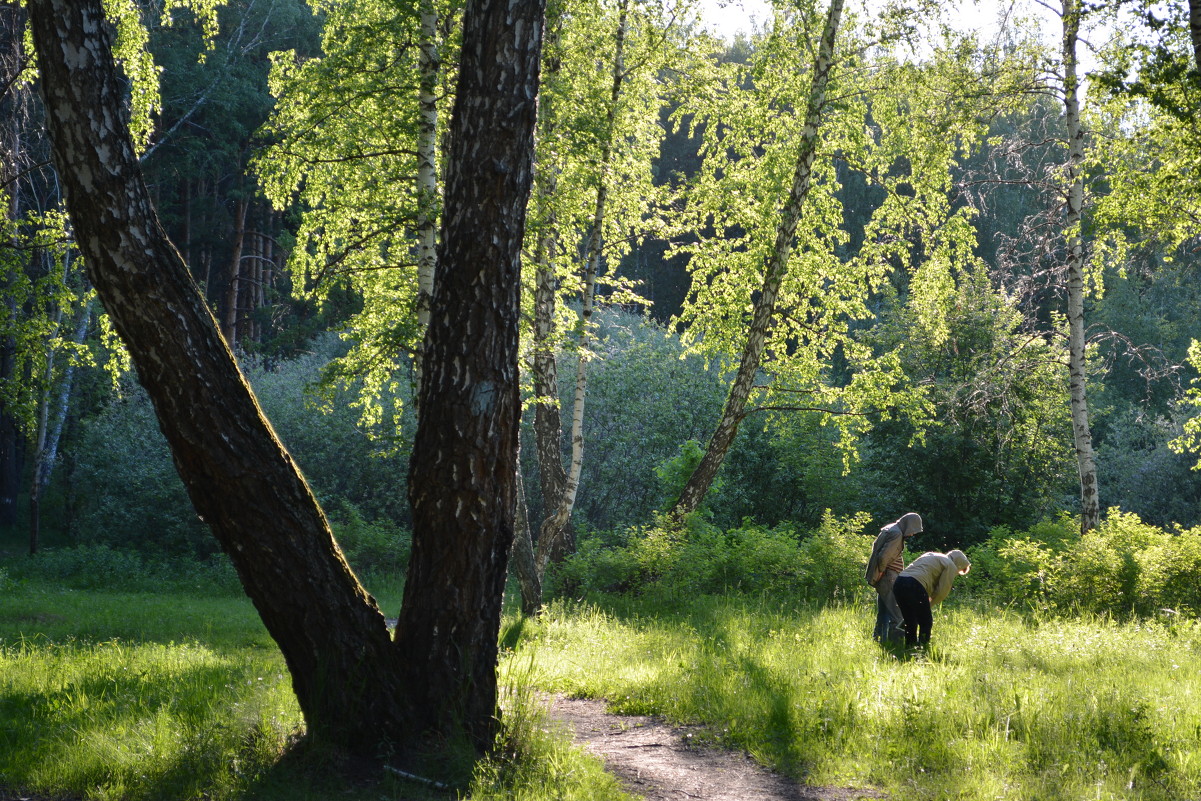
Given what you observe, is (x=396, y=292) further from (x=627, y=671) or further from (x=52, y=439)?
(x=52, y=439)

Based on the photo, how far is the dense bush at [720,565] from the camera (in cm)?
1248

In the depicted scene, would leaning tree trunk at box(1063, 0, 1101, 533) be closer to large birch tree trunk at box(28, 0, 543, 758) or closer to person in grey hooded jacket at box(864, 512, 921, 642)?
person in grey hooded jacket at box(864, 512, 921, 642)

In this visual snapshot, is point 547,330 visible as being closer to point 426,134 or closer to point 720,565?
point 426,134

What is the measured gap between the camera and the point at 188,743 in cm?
488

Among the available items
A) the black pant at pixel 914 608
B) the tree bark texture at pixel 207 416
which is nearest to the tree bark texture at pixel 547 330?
the black pant at pixel 914 608

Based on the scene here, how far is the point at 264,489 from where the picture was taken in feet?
15.0

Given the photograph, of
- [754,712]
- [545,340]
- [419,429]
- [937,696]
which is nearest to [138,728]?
[419,429]

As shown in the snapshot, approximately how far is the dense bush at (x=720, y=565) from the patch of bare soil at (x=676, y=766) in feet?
20.3

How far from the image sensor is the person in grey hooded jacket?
8.52 metres

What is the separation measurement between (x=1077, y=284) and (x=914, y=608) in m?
7.61

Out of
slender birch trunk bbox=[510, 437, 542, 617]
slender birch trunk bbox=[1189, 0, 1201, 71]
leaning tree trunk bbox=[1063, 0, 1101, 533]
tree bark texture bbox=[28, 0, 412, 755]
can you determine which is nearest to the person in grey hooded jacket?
slender birch trunk bbox=[510, 437, 542, 617]

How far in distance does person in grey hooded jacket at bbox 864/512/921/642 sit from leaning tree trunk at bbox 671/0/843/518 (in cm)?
459

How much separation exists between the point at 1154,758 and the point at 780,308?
31.1 feet

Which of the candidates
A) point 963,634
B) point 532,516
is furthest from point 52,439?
point 963,634
